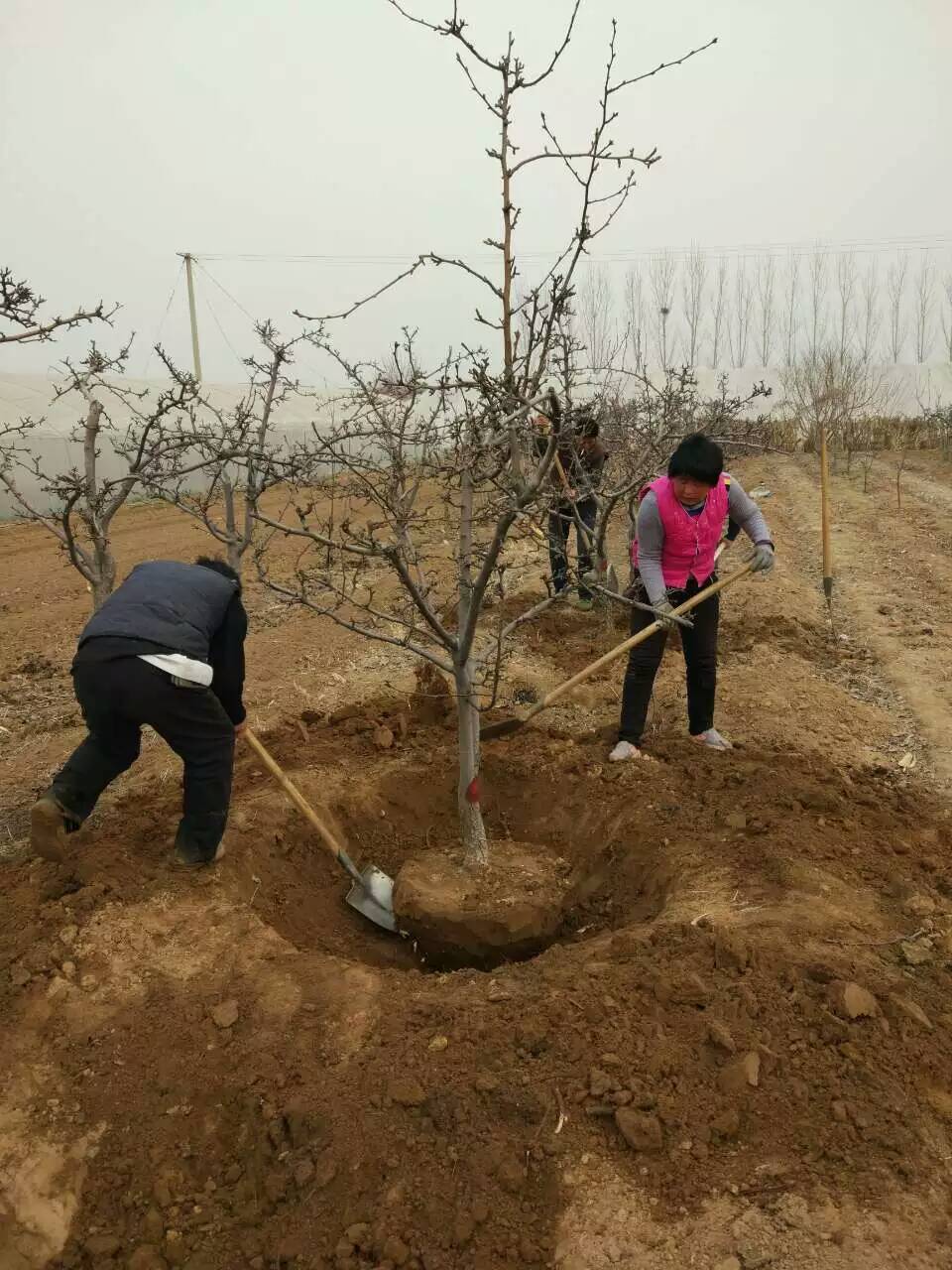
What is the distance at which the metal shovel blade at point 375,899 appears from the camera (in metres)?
3.55

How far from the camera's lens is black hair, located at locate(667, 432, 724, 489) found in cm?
366

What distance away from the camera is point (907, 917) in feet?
9.67

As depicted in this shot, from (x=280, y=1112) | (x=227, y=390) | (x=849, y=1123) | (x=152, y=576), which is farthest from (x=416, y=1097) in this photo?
(x=227, y=390)

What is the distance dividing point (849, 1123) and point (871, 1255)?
1.03ft

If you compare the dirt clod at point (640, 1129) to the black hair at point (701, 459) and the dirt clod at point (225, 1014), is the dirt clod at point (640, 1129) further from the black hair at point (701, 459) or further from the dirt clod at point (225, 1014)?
the black hair at point (701, 459)

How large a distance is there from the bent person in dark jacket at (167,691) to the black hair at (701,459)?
1867 mm

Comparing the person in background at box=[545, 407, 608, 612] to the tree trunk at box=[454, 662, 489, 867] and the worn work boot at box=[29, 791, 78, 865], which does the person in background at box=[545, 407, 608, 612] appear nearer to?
the tree trunk at box=[454, 662, 489, 867]

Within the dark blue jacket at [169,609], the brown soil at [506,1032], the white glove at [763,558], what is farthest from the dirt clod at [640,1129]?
the white glove at [763,558]

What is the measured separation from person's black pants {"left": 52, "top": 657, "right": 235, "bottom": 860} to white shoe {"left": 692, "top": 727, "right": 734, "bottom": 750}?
2.27 m

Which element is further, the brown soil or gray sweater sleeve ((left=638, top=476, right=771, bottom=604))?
gray sweater sleeve ((left=638, top=476, right=771, bottom=604))

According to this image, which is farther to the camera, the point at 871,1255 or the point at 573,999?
the point at 573,999

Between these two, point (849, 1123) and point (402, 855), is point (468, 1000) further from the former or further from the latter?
point (402, 855)

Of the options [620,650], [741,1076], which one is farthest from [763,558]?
[741,1076]

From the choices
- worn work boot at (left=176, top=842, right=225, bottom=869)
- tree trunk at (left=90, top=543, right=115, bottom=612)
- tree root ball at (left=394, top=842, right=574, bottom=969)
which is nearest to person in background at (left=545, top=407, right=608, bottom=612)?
tree root ball at (left=394, top=842, right=574, bottom=969)
